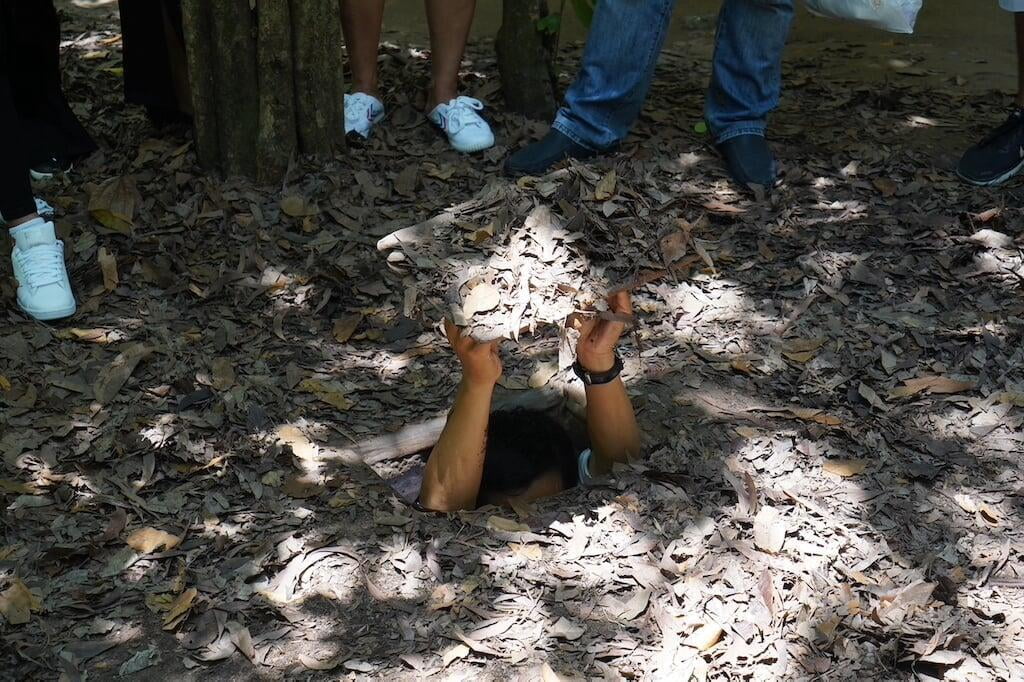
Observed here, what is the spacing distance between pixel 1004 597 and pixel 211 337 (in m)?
2.42

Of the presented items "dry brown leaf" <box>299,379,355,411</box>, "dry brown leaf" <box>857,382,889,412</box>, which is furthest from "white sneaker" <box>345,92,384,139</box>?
"dry brown leaf" <box>857,382,889,412</box>

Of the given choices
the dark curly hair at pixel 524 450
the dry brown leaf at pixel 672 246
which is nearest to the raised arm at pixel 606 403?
the dry brown leaf at pixel 672 246

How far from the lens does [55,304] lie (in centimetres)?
358

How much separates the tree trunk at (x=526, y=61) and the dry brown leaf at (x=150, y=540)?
2559 millimetres

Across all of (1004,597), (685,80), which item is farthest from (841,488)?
(685,80)

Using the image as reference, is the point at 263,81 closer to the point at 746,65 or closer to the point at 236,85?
the point at 236,85

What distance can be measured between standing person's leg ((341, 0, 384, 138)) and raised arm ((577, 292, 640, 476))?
1913mm

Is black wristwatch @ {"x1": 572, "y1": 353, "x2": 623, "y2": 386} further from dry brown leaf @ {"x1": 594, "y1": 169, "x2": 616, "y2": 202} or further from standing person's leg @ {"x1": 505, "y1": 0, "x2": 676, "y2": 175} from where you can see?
standing person's leg @ {"x1": 505, "y1": 0, "x2": 676, "y2": 175}

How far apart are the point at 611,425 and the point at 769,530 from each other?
52cm

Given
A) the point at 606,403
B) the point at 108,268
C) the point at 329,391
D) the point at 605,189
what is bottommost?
the point at 329,391

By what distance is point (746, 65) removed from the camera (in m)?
4.30

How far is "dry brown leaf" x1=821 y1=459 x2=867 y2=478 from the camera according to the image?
3.01 m

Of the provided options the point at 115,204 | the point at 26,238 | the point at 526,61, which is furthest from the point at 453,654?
the point at 526,61

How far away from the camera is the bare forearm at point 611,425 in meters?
3.03
